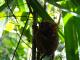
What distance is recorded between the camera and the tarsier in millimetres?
730

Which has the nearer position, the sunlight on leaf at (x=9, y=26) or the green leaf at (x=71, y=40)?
the green leaf at (x=71, y=40)

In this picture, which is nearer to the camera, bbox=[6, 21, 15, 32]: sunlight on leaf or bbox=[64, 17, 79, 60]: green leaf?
bbox=[64, 17, 79, 60]: green leaf

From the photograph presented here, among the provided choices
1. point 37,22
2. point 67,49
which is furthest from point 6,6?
point 67,49

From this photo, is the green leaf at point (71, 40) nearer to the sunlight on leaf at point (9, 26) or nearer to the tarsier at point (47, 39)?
the tarsier at point (47, 39)

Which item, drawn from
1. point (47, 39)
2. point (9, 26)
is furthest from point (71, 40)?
point (9, 26)

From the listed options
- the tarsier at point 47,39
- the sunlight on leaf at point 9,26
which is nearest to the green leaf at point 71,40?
the tarsier at point 47,39

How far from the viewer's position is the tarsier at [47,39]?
28.8 inches

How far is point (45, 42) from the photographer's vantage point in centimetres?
73

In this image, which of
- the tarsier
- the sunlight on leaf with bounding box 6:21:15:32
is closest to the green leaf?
the tarsier

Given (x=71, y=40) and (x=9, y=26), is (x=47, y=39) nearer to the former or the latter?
(x=71, y=40)

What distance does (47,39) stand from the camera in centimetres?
73

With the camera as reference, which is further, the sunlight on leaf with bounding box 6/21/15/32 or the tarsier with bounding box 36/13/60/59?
the sunlight on leaf with bounding box 6/21/15/32

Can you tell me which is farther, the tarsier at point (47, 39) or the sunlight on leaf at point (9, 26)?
the sunlight on leaf at point (9, 26)

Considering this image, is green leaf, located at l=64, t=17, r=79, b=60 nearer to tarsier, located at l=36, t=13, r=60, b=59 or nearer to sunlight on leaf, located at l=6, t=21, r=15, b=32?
tarsier, located at l=36, t=13, r=60, b=59
